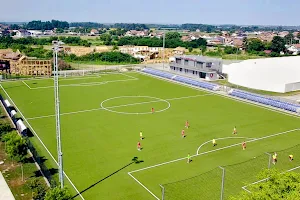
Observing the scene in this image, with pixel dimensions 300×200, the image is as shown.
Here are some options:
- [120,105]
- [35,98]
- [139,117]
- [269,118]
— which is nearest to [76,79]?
[35,98]

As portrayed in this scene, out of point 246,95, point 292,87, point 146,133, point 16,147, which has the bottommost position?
point 146,133

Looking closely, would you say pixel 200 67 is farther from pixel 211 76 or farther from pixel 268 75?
pixel 268 75

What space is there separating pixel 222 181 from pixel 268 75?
4135cm

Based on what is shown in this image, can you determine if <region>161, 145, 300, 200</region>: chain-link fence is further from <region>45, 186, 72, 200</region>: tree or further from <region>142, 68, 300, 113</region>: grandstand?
<region>142, 68, 300, 113</region>: grandstand

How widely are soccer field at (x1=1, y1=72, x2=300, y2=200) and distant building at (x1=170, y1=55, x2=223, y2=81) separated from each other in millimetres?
10007

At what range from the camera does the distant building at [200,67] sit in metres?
67.0

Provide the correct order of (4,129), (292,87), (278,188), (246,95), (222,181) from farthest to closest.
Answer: (292,87) → (246,95) → (4,129) → (222,181) → (278,188)

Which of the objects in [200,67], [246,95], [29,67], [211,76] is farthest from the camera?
[29,67]

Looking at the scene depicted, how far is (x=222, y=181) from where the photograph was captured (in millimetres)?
21906

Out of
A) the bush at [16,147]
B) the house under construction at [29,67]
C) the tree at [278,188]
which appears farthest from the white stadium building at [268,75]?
the bush at [16,147]

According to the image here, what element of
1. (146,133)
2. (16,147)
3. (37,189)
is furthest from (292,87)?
(37,189)

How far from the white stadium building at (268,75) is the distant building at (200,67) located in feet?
9.76

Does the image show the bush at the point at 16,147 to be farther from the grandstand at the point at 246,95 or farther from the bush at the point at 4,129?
the grandstand at the point at 246,95

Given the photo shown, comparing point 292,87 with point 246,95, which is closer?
point 246,95
